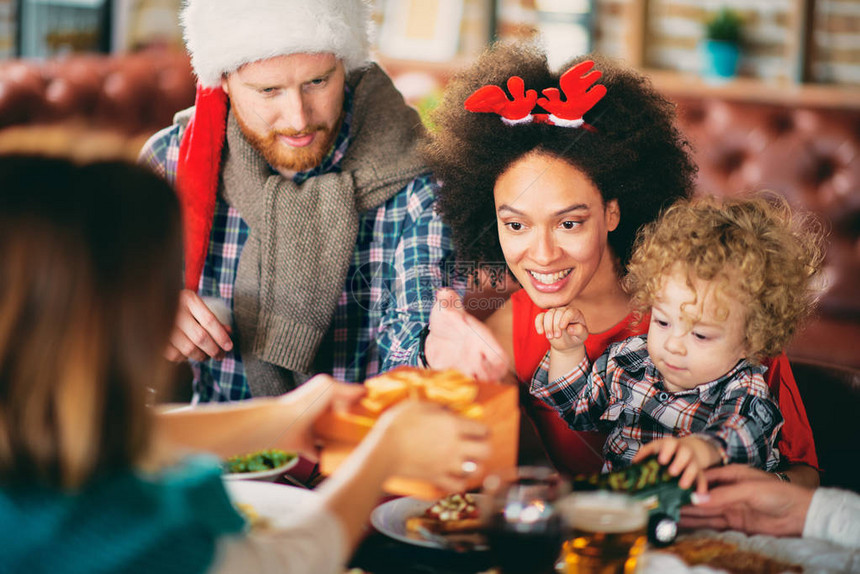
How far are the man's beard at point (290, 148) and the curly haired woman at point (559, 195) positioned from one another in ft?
1.05

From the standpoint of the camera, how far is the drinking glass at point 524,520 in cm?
72

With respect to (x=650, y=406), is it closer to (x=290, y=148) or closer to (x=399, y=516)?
(x=399, y=516)

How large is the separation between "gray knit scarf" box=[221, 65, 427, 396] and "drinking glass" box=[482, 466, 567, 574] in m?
0.87

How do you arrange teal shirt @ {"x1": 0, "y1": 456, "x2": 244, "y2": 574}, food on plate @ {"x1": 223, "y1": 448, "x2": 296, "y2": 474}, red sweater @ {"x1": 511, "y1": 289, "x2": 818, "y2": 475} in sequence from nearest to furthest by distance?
teal shirt @ {"x1": 0, "y1": 456, "x2": 244, "y2": 574} → food on plate @ {"x1": 223, "y1": 448, "x2": 296, "y2": 474} → red sweater @ {"x1": 511, "y1": 289, "x2": 818, "y2": 475}

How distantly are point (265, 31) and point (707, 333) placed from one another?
3.01ft

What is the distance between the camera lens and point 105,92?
313cm

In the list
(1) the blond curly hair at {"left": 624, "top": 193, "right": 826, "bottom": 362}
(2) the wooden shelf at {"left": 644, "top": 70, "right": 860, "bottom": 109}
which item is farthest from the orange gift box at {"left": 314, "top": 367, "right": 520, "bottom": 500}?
(2) the wooden shelf at {"left": 644, "top": 70, "right": 860, "bottom": 109}

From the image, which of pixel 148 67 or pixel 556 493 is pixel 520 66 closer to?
pixel 556 493

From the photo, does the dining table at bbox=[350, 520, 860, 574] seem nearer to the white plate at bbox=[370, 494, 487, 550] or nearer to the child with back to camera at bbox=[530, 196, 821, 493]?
the white plate at bbox=[370, 494, 487, 550]

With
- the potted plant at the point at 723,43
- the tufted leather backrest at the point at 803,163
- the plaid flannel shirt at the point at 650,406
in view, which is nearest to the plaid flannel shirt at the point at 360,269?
the plaid flannel shirt at the point at 650,406

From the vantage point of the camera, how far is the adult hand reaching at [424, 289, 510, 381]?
119cm

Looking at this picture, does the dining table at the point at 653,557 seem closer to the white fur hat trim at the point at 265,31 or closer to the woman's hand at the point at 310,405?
the woman's hand at the point at 310,405

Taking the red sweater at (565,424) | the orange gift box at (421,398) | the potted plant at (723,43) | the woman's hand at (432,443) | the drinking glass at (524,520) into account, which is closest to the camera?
the drinking glass at (524,520)

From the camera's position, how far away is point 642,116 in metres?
1.25
